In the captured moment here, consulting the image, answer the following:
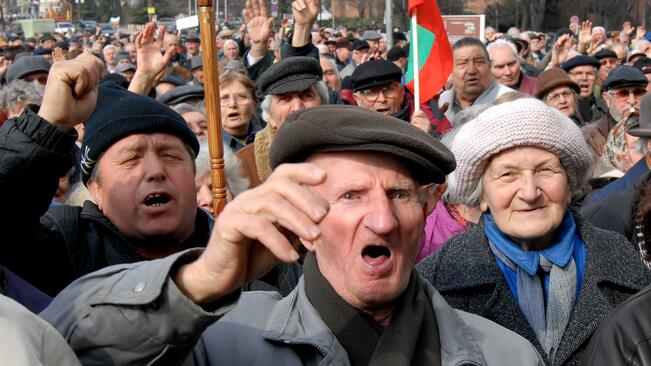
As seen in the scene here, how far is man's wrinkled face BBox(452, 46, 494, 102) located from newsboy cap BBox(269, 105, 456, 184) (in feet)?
16.9

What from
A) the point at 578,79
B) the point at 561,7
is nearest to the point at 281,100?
the point at 578,79

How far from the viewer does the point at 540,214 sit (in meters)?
3.32

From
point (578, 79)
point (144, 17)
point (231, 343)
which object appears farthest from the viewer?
point (144, 17)

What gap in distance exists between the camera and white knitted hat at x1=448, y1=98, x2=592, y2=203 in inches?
129

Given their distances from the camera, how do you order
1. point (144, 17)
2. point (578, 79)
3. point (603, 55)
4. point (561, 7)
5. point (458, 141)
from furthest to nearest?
point (144, 17) → point (561, 7) → point (603, 55) → point (578, 79) → point (458, 141)

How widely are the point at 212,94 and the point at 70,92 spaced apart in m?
1.50

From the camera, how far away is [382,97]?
6.91m

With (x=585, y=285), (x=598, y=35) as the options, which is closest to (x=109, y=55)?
(x=598, y=35)

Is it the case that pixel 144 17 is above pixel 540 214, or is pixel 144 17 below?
below

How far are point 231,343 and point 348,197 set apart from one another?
465mm

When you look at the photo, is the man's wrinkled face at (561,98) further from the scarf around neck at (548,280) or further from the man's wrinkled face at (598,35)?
the man's wrinkled face at (598,35)

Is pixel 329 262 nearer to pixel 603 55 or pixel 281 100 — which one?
pixel 281 100

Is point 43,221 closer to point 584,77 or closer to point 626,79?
point 626,79

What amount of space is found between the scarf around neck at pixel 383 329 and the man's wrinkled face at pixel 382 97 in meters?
4.47
